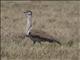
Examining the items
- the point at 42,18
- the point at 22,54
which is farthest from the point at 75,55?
the point at 42,18

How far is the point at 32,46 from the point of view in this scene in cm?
1105

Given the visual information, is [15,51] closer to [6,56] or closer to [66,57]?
[6,56]

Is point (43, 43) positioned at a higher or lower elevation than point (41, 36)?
lower

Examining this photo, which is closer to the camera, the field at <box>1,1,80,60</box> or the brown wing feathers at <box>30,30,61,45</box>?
the field at <box>1,1,80,60</box>

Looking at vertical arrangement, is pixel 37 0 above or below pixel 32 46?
below

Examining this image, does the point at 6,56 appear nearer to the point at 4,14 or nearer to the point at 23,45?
the point at 23,45

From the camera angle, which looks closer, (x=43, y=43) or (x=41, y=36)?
(x=43, y=43)

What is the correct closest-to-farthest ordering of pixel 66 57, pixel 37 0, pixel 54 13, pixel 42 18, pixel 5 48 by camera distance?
pixel 66 57 → pixel 5 48 → pixel 42 18 → pixel 54 13 → pixel 37 0

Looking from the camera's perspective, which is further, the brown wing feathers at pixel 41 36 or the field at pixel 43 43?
the brown wing feathers at pixel 41 36

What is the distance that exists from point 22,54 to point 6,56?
0.37 meters

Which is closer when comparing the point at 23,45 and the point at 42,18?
the point at 23,45

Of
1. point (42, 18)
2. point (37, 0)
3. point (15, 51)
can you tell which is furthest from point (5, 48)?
point (37, 0)

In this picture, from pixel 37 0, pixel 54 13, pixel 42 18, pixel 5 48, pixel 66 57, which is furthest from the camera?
pixel 37 0

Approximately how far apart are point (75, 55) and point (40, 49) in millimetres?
881
